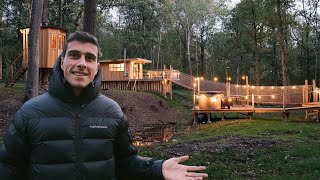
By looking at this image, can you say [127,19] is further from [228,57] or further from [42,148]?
[42,148]

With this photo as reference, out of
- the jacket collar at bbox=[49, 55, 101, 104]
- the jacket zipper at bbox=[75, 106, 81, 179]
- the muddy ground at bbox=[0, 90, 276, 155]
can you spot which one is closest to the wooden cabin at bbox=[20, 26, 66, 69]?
the muddy ground at bbox=[0, 90, 276, 155]

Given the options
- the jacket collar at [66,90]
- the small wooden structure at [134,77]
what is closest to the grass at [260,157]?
the jacket collar at [66,90]

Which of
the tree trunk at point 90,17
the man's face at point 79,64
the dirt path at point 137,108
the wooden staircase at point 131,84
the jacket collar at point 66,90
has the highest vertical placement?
the tree trunk at point 90,17

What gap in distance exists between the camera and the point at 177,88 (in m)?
48.3

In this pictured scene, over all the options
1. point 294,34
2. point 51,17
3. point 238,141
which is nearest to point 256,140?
point 238,141

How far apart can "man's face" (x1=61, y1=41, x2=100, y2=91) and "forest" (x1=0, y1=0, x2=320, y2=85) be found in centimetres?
3559

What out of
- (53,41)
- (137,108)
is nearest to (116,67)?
(137,108)

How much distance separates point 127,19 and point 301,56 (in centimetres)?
2835

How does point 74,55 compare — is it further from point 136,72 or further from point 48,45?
point 136,72

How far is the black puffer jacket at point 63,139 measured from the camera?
2.46 metres

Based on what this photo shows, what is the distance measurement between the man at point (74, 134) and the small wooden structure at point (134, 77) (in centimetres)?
3159

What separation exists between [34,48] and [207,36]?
158 feet

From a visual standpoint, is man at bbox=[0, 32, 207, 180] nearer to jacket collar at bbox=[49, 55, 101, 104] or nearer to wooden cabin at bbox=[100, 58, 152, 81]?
jacket collar at bbox=[49, 55, 101, 104]

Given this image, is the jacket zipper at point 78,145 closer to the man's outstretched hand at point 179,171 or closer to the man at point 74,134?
the man at point 74,134
